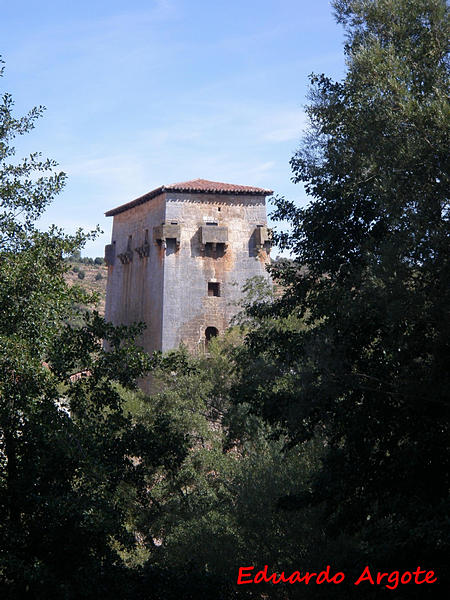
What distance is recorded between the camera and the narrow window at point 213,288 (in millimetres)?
40844

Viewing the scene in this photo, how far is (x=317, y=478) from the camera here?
38.9 ft

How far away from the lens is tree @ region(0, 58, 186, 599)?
35.4ft

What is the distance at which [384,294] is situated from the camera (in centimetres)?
1009

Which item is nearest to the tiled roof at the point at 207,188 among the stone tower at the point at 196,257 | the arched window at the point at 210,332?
the stone tower at the point at 196,257

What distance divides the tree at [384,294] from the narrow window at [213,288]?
27.3m

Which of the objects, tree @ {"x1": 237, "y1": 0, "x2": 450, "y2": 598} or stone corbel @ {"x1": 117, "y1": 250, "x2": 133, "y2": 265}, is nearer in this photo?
tree @ {"x1": 237, "y1": 0, "x2": 450, "y2": 598}

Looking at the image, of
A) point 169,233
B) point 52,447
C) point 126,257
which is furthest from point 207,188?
point 52,447

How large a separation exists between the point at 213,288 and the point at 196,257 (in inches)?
75.8

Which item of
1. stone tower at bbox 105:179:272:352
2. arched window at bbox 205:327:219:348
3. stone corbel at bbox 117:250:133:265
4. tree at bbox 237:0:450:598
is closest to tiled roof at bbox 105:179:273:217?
stone tower at bbox 105:179:272:352

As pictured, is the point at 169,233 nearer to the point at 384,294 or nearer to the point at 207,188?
the point at 207,188

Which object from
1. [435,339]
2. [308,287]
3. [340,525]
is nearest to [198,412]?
[308,287]

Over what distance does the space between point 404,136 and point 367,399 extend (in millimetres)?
3962

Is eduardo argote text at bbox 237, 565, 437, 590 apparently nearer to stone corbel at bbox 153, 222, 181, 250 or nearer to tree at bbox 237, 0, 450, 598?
tree at bbox 237, 0, 450, 598

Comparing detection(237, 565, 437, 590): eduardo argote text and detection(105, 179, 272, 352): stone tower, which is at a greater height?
detection(105, 179, 272, 352): stone tower
